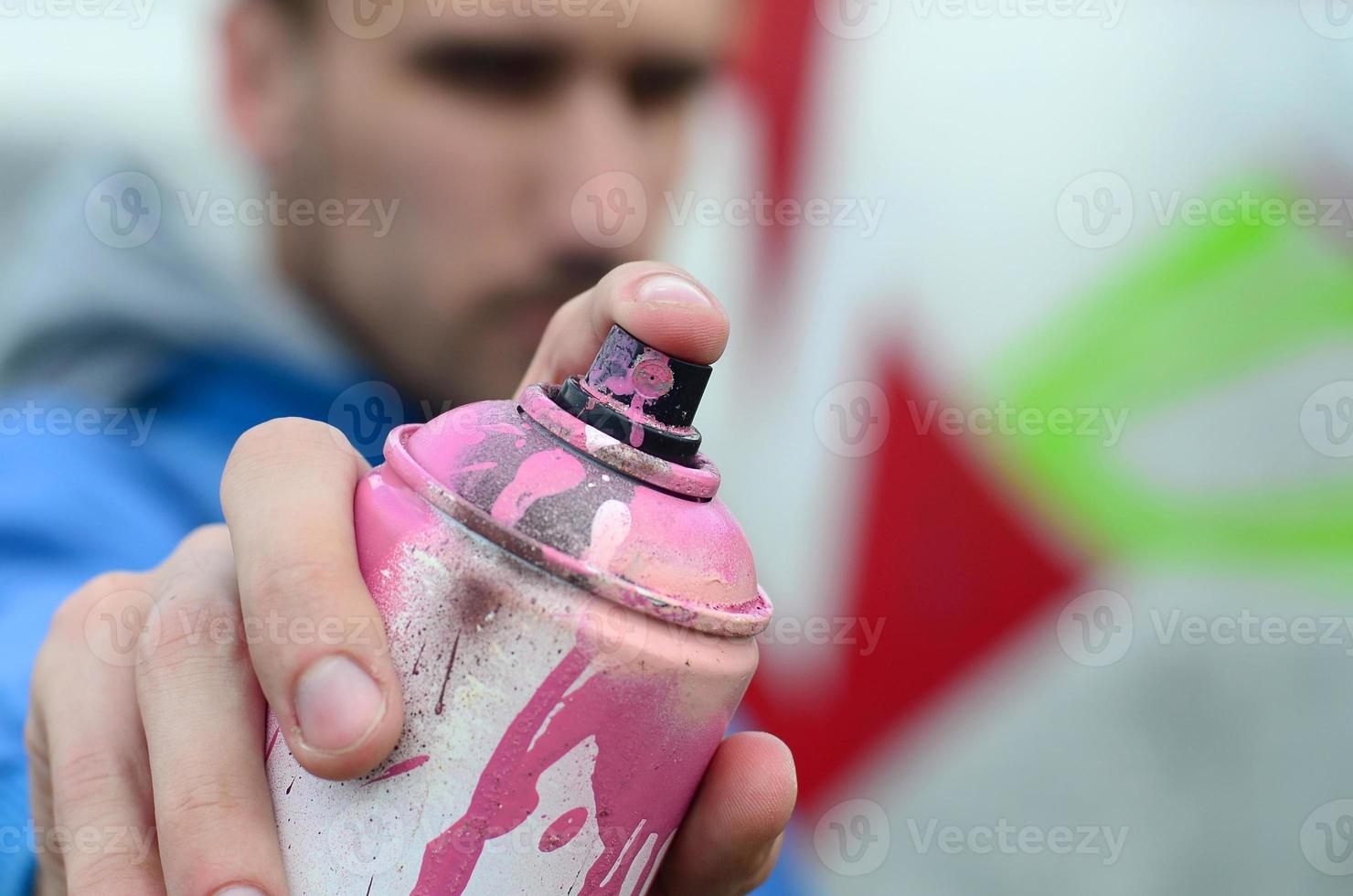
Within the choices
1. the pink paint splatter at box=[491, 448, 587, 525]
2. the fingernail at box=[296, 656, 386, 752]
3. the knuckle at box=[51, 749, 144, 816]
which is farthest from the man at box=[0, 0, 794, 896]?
the fingernail at box=[296, 656, 386, 752]

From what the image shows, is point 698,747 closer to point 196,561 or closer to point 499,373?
point 196,561

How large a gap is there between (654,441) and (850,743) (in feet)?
7.84

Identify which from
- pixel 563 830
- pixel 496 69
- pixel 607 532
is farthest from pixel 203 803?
pixel 496 69

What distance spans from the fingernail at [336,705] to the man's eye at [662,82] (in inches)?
63.8

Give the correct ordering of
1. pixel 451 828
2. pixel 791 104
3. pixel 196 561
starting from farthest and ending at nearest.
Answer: pixel 791 104, pixel 196 561, pixel 451 828

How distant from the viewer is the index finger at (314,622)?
74cm

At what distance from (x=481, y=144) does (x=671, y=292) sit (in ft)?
4.03

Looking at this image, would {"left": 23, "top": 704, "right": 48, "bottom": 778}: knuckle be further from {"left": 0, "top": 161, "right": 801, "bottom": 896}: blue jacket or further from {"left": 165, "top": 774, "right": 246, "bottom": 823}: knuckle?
{"left": 0, "top": 161, "right": 801, "bottom": 896}: blue jacket

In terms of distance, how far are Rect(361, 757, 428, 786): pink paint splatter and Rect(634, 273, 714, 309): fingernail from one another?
1.41ft

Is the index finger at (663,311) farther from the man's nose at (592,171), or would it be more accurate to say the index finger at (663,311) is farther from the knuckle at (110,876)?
the man's nose at (592,171)

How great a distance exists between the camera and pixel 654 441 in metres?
0.81

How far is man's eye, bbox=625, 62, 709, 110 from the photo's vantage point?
6.87ft

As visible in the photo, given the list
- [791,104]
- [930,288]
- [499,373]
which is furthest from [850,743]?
[791,104]

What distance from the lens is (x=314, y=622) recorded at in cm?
76
